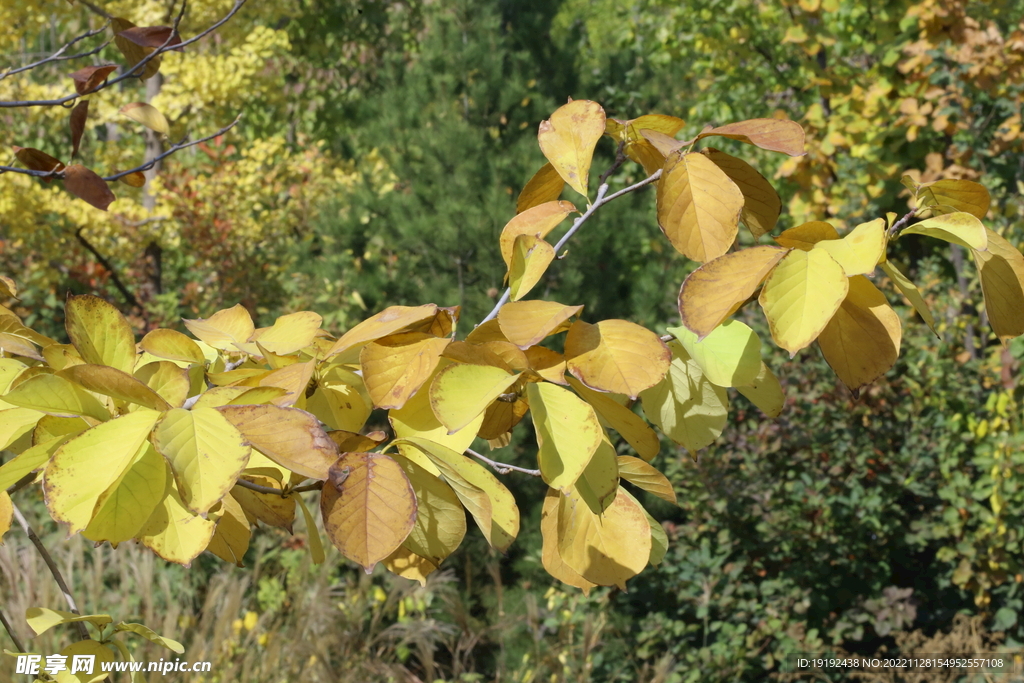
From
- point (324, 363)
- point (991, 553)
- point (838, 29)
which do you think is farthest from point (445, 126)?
point (324, 363)

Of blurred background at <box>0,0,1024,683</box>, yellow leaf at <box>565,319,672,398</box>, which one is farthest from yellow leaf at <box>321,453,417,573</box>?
blurred background at <box>0,0,1024,683</box>

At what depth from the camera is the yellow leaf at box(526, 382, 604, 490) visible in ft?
1.48

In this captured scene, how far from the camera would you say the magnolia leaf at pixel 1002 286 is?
465 mm

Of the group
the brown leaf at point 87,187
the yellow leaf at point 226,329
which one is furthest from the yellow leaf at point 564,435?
the brown leaf at point 87,187

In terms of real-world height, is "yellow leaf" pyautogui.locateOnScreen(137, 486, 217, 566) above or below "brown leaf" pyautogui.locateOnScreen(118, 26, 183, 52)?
below

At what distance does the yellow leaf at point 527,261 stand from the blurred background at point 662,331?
184 cm

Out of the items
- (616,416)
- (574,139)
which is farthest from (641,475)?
(574,139)

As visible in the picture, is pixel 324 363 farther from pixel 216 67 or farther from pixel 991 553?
pixel 216 67

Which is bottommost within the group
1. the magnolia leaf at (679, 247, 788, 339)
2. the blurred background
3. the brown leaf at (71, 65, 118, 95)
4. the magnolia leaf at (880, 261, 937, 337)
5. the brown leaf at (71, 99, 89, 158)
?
the blurred background

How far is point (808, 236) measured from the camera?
0.50 m

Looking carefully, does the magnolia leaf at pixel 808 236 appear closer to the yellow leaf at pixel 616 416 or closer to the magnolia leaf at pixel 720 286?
the magnolia leaf at pixel 720 286

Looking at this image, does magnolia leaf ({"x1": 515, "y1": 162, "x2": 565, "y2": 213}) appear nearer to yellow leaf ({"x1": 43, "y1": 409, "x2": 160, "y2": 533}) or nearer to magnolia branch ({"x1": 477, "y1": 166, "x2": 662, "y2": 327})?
magnolia branch ({"x1": 477, "y1": 166, "x2": 662, "y2": 327})

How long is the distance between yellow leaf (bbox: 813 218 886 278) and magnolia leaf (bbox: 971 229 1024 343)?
58 mm

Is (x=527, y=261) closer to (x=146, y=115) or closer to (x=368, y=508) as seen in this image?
(x=368, y=508)
